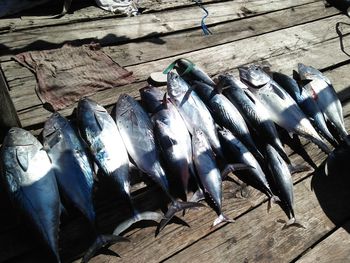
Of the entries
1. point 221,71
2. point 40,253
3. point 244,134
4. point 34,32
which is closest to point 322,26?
point 221,71

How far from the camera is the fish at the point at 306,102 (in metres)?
3.33

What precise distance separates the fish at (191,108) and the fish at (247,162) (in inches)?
3.2

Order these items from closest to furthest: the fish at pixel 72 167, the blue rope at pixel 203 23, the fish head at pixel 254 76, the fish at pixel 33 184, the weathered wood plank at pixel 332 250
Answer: the fish at pixel 33 184 → the fish at pixel 72 167 → the weathered wood plank at pixel 332 250 → the fish head at pixel 254 76 → the blue rope at pixel 203 23

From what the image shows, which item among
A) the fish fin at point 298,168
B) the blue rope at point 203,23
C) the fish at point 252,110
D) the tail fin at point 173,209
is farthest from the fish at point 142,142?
the blue rope at point 203,23

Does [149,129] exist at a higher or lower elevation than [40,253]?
higher

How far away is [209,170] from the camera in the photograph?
2.65 metres

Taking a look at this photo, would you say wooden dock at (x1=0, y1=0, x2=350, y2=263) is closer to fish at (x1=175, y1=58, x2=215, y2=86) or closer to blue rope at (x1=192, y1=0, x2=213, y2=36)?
blue rope at (x1=192, y1=0, x2=213, y2=36)

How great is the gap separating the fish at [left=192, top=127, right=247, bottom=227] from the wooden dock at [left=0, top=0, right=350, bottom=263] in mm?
74

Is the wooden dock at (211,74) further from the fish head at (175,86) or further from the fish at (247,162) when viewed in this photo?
the fish head at (175,86)

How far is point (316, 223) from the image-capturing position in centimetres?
271

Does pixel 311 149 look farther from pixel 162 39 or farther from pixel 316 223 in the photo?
pixel 162 39

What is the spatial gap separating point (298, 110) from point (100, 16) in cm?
232

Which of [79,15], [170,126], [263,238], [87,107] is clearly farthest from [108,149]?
[79,15]

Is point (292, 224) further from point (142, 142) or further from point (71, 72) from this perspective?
point (71, 72)
